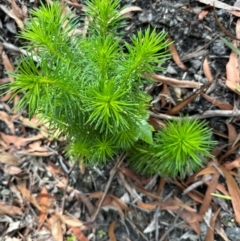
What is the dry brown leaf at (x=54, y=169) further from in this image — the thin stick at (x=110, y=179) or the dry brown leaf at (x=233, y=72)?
the dry brown leaf at (x=233, y=72)

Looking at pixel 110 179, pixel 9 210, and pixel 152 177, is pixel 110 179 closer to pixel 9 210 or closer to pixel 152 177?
pixel 152 177

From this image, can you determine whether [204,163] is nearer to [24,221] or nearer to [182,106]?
[182,106]

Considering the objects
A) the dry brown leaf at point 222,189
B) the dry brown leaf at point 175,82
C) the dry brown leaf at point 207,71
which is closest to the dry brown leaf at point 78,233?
the dry brown leaf at point 222,189

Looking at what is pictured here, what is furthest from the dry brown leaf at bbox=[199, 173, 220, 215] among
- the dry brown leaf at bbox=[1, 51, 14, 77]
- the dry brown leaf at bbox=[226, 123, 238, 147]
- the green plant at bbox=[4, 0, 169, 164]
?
the dry brown leaf at bbox=[1, 51, 14, 77]

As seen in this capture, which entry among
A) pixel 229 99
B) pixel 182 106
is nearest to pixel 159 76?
pixel 182 106

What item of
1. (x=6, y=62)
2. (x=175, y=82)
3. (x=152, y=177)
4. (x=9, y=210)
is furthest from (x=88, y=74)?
(x=9, y=210)

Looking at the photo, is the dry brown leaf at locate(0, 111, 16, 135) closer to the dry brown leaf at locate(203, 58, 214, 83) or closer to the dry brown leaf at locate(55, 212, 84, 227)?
the dry brown leaf at locate(55, 212, 84, 227)

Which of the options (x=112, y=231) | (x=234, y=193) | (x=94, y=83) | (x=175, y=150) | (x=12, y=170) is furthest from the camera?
(x=12, y=170)
